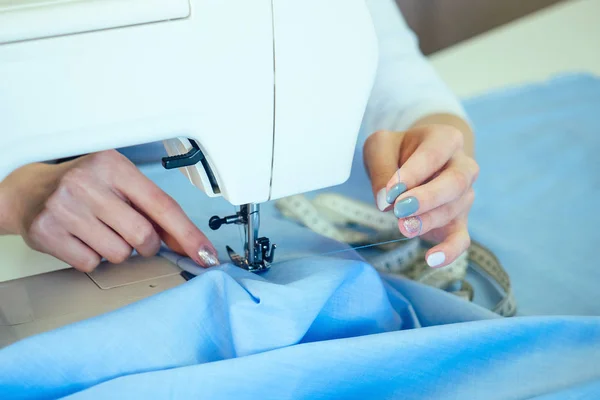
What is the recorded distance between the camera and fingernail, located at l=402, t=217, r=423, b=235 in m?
0.87

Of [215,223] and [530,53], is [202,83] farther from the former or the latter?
[530,53]

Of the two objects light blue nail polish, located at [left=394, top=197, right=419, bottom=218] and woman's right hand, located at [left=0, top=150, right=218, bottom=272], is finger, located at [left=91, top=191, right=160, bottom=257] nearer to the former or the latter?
woman's right hand, located at [left=0, top=150, right=218, bottom=272]

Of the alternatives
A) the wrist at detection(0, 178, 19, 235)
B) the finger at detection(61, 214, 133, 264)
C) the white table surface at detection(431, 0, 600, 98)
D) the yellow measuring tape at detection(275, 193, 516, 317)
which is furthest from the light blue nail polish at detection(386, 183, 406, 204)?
the white table surface at detection(431, 0, 600, 98)

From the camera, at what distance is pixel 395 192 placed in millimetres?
880

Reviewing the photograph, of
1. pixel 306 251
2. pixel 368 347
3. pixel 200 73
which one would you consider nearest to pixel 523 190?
pixel 306 251

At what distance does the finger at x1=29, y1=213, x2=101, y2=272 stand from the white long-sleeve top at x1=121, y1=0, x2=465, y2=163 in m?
0.37

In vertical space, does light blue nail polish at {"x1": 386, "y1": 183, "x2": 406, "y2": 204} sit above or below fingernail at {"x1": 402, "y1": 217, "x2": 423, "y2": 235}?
above

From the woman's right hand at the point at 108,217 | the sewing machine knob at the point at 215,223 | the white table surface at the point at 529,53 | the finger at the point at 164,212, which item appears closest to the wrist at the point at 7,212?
the woman's right hand at the point at 108,217

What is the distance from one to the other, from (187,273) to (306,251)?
162 millimetres

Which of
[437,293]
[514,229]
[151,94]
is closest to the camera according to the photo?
[151,94]

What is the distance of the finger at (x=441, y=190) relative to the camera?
33.9 inches

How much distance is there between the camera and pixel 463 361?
0.80m

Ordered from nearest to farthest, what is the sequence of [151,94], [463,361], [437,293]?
[151,94], [463,361], [437,293]

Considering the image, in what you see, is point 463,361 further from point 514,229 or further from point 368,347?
point 514,229
